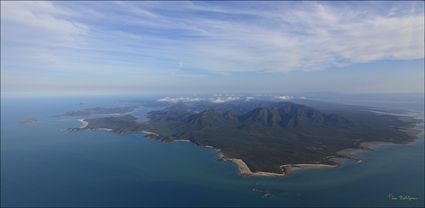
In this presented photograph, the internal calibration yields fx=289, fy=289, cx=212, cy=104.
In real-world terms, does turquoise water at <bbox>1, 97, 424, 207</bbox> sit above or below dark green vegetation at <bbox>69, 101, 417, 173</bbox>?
below

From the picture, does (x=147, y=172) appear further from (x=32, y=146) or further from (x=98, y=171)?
(x=32, y=146)

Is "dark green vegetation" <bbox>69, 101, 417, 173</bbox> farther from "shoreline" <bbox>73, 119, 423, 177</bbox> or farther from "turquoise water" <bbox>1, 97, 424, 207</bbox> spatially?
"turquoise water" <bbox>1, 97, 424, 207</bbox>

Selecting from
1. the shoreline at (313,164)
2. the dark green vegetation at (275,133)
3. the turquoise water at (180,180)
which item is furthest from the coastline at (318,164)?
the turquoise water at (180,180)

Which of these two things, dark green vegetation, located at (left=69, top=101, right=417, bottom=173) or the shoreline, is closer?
the shoreline

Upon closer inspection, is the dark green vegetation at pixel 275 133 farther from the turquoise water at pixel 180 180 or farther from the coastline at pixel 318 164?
the turquoise water at pixel 180 180

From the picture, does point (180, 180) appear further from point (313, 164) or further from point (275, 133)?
point (275, 133)

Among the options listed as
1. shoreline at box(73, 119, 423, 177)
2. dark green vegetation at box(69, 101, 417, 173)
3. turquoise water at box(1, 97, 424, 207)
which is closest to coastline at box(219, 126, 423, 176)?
shoreline at box(73, 119, 423, 177)
